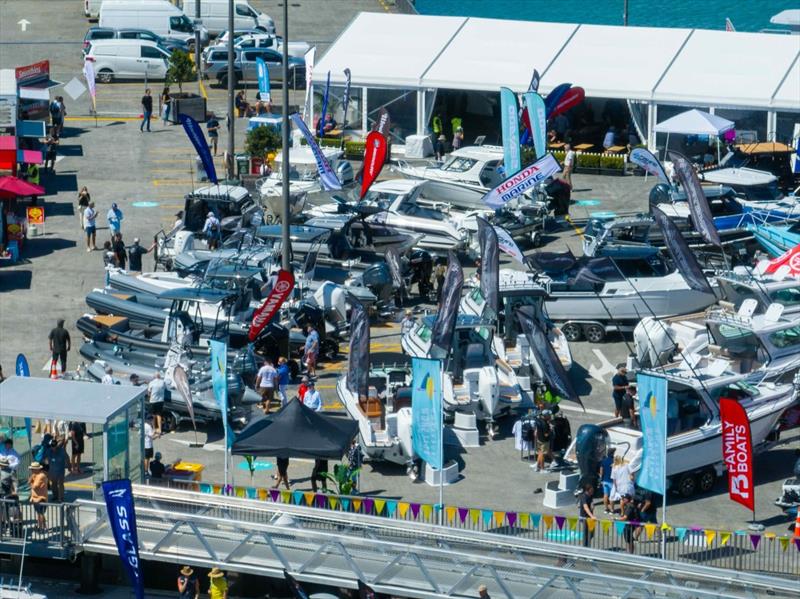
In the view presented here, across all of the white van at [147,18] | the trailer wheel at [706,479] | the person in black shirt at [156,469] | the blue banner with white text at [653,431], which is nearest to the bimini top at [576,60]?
the white van at [147,18]

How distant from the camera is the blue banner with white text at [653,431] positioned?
2625 cm

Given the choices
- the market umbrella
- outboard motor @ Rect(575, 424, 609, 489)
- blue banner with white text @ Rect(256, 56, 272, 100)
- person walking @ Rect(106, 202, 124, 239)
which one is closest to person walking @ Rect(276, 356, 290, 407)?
the market umbrella

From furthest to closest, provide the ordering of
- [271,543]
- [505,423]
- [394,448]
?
[505,423] < [394,448] < [271,543]

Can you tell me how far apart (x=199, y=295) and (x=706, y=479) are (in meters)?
10.6

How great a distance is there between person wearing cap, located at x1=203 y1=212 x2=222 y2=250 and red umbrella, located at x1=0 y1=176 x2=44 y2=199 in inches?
171

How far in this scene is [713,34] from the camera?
4844 centimetres

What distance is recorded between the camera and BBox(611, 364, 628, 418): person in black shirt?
30.5 meters

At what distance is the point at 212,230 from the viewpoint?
39.0 m

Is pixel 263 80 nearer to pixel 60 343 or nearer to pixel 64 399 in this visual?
pixel 60 343

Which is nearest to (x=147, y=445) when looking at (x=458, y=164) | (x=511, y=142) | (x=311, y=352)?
(x=311, y=352)

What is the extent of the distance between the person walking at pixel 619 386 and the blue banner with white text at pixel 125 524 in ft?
34.0

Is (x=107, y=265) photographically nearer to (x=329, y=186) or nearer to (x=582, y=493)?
(x=329, y=186)

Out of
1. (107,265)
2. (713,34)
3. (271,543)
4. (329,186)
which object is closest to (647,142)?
(713,34)

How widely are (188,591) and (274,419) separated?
384 cm
